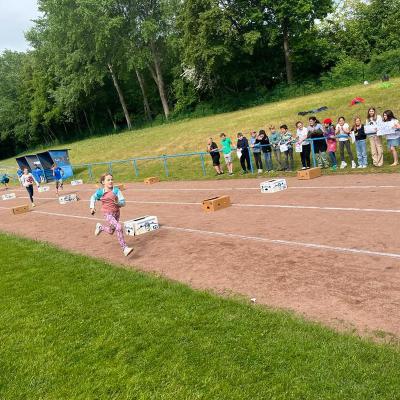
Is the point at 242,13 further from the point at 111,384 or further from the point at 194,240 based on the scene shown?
the point at 111,384

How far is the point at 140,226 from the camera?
39.3ft

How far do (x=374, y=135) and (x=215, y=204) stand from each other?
251 inches

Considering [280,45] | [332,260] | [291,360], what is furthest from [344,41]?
[291,360]

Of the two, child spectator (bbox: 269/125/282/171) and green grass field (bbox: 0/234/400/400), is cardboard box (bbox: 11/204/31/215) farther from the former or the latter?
green grass field (bbox: 0/234/400/400)

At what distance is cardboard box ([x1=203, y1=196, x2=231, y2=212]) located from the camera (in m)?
13.4

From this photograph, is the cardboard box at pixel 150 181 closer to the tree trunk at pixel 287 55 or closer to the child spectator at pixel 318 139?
the child spectator at pixel 318 139

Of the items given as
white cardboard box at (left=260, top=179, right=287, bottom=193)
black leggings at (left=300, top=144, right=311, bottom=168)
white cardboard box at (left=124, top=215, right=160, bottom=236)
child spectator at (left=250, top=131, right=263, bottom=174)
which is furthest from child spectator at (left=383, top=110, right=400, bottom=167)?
white cardboard box at (left=124, top=215, right=160, bottom=236)

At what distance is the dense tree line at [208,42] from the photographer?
47.1 meters

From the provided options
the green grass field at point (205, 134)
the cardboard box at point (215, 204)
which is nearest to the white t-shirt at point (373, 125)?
the green grass field at point (205, 134)

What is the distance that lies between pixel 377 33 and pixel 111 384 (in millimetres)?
52835

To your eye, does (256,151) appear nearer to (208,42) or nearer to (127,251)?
(127,251)

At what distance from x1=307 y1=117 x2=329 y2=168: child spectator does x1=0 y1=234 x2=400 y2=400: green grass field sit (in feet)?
36.7

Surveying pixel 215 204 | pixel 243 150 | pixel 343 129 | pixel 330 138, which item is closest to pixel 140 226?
pixel 215 204

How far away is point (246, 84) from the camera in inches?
2133
